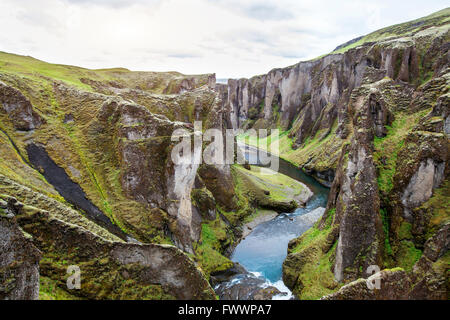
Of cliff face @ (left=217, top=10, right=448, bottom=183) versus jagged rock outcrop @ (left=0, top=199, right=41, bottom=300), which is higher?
cliff face @ (left=217, top=10, right=448, bottom=183)

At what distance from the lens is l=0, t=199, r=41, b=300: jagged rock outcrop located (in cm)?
768

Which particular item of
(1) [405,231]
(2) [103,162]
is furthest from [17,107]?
(1) [405,231]

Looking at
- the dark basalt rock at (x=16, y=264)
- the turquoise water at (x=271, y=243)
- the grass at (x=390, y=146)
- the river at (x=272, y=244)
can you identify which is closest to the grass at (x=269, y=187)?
the river at (x=272, y=244)

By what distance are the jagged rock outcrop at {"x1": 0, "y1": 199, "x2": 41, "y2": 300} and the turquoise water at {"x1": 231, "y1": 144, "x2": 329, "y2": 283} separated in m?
22.7

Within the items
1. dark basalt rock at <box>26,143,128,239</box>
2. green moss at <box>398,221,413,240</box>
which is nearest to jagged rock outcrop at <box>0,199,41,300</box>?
dark basalt rock at <box>26,143,128,239</box>

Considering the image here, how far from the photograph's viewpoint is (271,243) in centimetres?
3481

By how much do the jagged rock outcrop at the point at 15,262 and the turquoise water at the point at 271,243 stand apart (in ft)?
74.5

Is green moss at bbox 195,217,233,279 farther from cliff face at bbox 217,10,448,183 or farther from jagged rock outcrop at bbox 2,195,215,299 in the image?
cliff face at bbox 217,10,448,183

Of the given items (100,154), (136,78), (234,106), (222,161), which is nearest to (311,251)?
(222,161)

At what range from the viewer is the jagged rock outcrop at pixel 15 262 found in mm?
7684

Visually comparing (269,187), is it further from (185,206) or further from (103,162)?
(103,162)

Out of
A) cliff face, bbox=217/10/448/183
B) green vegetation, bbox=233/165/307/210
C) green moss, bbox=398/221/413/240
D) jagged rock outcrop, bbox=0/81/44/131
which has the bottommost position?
green vegetation, bbox=233/165/307/210

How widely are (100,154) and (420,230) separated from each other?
25.9 m

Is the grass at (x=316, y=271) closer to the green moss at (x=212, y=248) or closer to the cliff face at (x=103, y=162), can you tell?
the green moss at (x=212, y=248)
